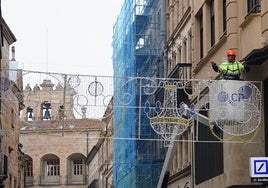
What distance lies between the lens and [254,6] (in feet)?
84.2

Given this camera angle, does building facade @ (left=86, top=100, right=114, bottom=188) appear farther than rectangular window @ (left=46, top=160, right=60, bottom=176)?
No

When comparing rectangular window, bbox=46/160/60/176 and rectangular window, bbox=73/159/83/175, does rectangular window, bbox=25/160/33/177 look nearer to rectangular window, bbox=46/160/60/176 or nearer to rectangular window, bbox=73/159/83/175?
rectangular window, bbox=46/160/60/176

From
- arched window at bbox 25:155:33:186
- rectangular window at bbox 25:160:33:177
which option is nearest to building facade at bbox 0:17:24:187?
arched window at bbox 25:155:33:186

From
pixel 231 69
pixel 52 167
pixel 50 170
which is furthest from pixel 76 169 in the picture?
pixel 231 69

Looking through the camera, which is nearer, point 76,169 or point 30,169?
point 30,169

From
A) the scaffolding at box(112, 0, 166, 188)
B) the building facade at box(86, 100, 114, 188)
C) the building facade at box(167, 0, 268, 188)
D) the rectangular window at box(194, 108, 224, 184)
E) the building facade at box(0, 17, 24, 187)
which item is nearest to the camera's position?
the building facade at box(167, 0, 268, 188)

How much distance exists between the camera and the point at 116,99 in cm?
2591

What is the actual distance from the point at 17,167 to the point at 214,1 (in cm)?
3791

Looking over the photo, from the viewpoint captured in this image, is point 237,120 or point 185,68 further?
point 185,68

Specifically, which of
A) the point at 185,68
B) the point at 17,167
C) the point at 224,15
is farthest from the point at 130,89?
the point at 17,167

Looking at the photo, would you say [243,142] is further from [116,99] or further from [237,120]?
[116,99]

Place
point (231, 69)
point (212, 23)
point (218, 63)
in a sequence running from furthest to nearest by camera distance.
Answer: point (212, 23) → point (218, 63) → point (231, 69)

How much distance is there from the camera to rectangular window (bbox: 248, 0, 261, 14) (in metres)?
25.3

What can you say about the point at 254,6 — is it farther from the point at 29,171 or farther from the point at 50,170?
the point at 50,170
